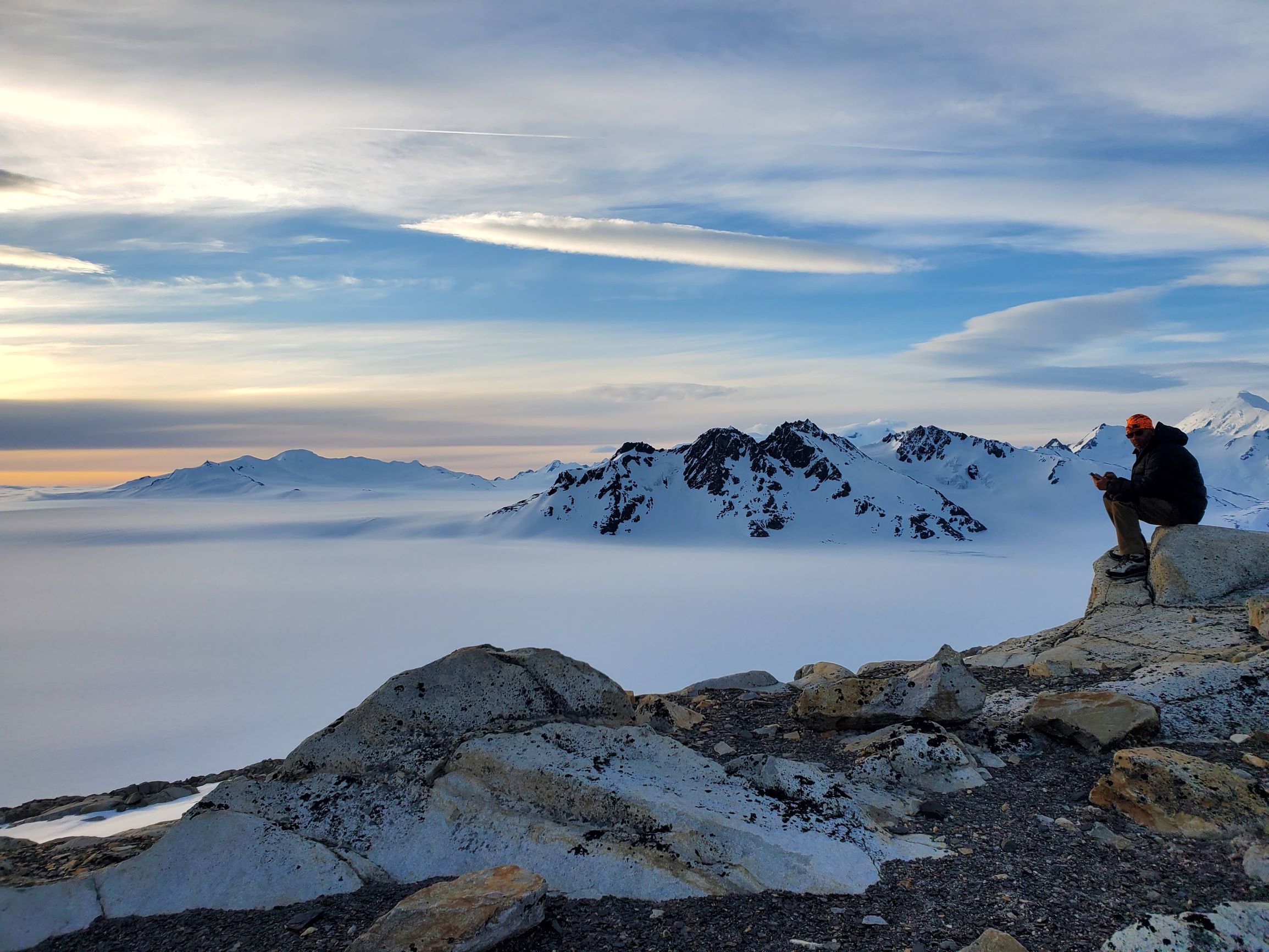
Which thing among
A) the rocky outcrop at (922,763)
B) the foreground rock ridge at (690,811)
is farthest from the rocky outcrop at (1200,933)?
the rocky outcrop at (922,763)

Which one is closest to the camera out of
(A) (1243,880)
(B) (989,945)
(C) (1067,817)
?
(B) (989,945)

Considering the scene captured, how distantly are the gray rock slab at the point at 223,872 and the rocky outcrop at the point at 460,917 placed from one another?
58.6 inches

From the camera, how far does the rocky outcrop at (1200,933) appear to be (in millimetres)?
5195

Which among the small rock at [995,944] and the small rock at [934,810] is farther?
the small rock at [934,810]

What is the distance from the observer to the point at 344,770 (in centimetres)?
874

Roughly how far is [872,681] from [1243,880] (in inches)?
204

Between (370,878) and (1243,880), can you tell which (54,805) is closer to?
(370,878)

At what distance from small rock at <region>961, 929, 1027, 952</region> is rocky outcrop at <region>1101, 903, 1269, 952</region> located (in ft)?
2.15

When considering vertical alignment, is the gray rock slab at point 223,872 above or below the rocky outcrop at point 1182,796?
below

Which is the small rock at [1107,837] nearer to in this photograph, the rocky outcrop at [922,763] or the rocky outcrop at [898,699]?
the rocky outcrop at [922,763]

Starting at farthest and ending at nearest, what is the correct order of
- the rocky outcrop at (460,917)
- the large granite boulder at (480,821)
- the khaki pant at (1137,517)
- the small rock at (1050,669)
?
the khaki pant at (1137,517), the small rock at (1050,669), the large granite boulder at (480,821), the rocky outcrop at (460,917)

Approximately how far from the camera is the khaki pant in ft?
50.8

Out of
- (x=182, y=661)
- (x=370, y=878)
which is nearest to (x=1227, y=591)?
(x=370, y=878)

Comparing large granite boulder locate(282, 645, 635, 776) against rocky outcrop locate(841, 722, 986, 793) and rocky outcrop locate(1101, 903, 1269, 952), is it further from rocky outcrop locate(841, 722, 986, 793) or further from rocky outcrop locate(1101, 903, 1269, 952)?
rocky outcrop locate(1101, 903, 1269, 952)
